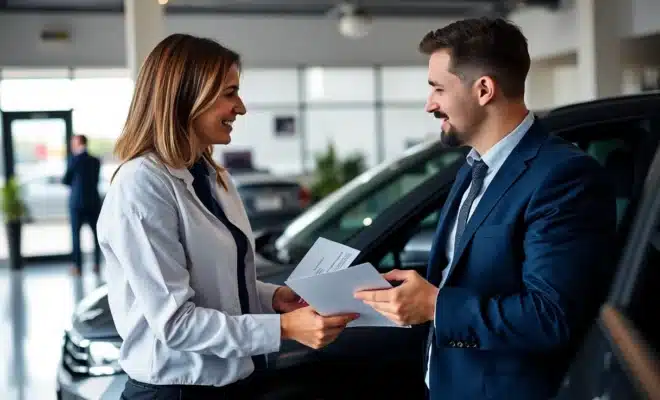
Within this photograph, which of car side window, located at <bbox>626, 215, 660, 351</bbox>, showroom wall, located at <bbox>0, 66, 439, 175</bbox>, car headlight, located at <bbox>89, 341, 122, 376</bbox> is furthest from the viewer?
showroom wall, located at <bbox>0, 66, 439, 175</bbox>

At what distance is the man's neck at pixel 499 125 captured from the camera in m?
2.05

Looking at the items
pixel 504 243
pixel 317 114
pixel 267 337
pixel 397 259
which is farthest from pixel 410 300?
pixel 317 114

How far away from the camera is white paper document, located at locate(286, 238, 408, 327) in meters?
2.05

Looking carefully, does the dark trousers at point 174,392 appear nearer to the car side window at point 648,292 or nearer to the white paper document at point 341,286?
the white paper document at point 341,286

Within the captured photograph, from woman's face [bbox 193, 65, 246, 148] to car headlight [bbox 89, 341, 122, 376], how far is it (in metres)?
1.55

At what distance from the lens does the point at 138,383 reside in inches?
86.7

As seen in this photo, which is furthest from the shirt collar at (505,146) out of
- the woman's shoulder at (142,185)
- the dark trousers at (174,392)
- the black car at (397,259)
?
the black car at (397,259)

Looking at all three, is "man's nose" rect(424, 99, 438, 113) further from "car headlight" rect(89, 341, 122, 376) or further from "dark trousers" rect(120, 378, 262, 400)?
A: "car headlight" rect(89, 341, 122, 376)

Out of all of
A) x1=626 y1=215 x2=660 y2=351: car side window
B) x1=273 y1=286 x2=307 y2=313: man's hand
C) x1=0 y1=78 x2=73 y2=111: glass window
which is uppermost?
x1=0 y1=78 x2=73 y2=111: glass window

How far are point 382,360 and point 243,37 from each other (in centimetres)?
1392

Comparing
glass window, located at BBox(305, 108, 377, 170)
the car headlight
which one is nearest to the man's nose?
the car headlight

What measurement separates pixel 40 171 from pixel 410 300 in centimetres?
1532

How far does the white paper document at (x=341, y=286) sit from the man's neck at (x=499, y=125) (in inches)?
15.4

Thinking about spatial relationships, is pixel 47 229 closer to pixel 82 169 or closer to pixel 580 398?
pixel 82 169
